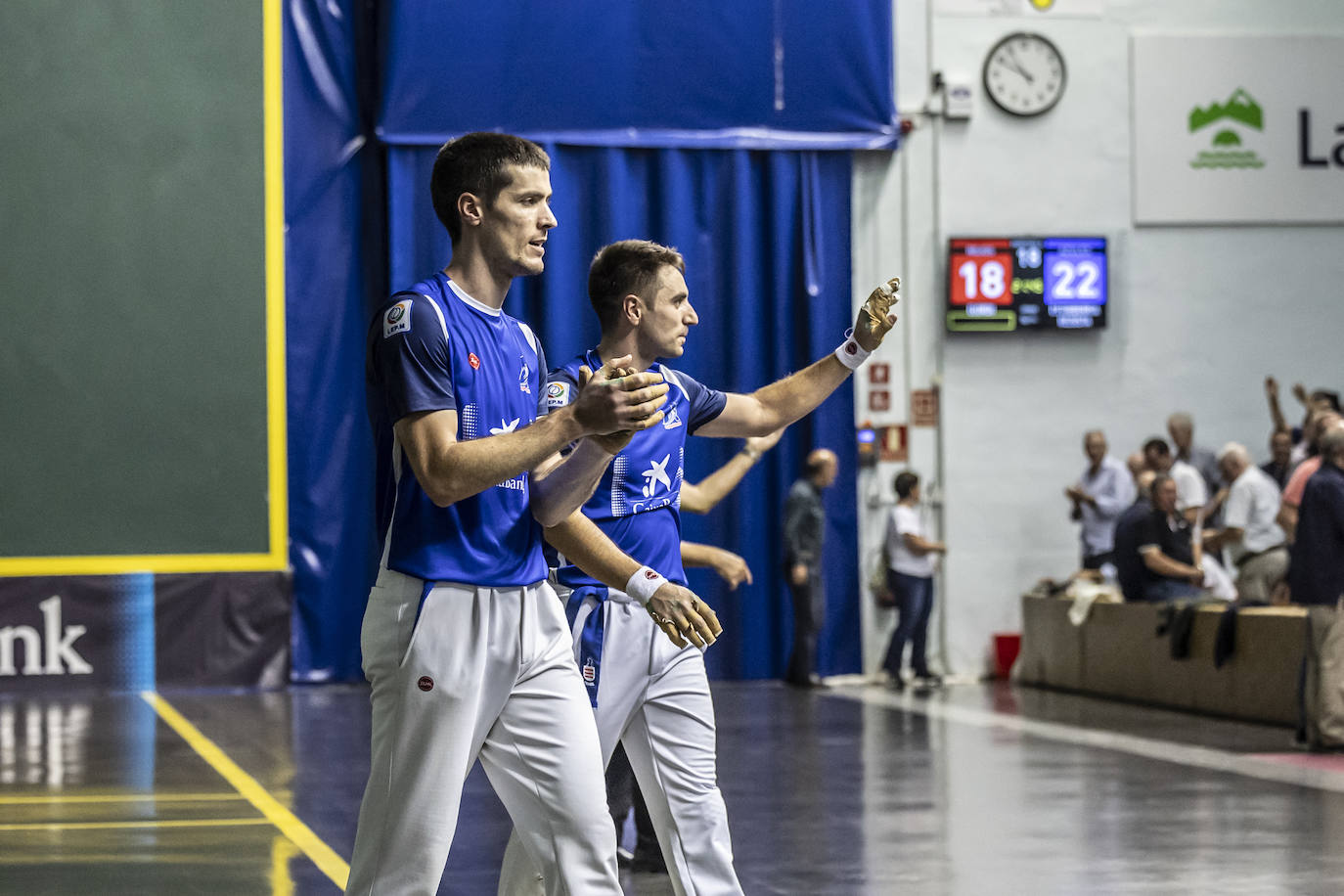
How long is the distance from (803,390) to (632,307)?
20.7 inches

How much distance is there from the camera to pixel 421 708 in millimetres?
3559

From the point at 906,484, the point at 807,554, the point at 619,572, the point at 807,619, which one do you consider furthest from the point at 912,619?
the point at 619,572

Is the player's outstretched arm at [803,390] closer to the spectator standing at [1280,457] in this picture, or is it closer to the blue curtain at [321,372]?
the spectator standing at [1280,457]

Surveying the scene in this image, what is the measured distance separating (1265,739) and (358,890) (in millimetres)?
8707

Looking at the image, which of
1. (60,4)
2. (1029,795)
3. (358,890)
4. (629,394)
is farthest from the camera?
(60,4)

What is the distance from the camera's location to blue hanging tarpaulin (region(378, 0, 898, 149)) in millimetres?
15781

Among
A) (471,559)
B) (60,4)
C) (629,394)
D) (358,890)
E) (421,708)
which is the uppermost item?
(60,4)

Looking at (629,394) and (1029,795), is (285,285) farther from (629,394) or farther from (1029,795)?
(629,394)

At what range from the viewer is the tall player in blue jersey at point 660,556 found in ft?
15.5

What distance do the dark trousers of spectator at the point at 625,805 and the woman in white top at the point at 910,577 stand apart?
835 cm

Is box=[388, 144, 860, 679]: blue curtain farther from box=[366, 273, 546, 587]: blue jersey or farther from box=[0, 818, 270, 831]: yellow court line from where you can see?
box=[366, 273, 546, 587]: blue jersey

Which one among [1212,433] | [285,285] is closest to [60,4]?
[285,285]

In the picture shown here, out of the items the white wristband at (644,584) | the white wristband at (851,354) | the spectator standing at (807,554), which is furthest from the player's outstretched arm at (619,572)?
the spectator standing at (807,554)

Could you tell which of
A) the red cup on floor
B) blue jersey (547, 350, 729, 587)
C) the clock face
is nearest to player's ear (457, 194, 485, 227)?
blue jersey (547, 350, 729, 587)
